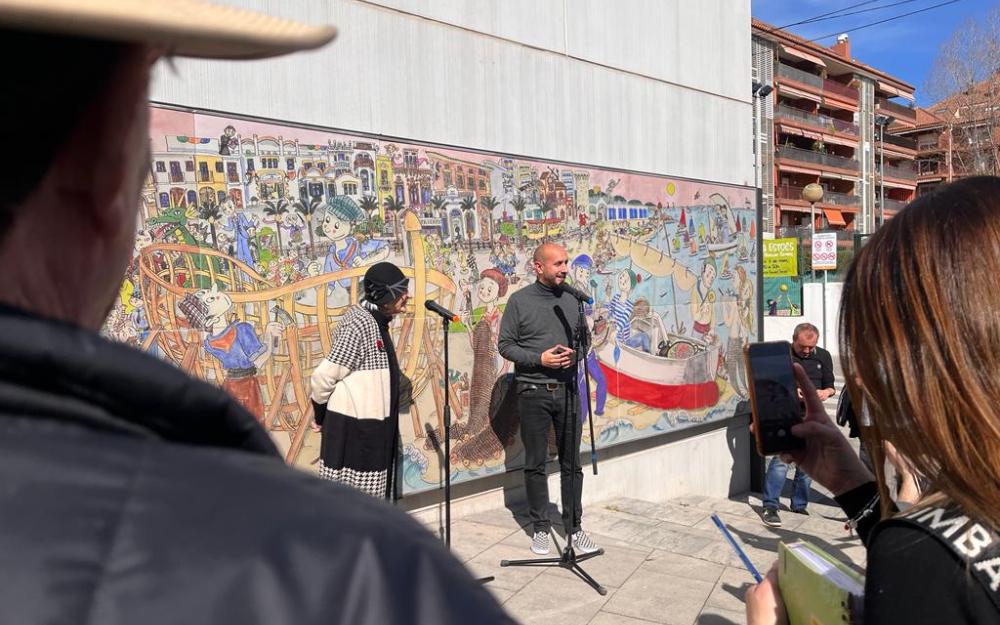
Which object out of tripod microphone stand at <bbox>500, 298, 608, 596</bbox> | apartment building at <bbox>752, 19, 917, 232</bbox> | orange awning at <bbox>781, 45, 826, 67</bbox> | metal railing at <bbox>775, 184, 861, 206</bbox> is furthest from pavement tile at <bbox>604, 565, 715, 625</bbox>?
orange awning at <bbox>781, 45, 826, 67</bbox>

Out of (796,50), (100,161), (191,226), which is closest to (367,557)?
(100,161)

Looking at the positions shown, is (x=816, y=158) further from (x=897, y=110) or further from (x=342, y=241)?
(x=342, y=241)

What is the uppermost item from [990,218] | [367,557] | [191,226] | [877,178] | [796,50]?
[796,50]

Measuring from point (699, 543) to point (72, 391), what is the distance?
617 cm

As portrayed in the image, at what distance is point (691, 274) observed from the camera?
777 centimetres

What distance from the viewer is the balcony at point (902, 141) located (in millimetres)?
65188

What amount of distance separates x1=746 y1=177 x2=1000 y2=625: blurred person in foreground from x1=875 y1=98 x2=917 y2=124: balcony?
72327mm

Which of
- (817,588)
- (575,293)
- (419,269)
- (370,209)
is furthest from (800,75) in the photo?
(817,588)

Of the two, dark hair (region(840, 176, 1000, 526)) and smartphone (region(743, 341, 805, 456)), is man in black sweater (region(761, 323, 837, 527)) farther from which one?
dark hair (region(840, 176, 1000, 526))

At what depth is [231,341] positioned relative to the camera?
4.39 m

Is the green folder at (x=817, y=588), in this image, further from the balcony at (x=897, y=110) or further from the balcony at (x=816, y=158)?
the balcony at (x=897, y=110)

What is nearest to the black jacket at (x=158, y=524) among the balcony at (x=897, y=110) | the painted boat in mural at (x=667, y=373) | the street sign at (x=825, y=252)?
the painted boat in mural at (x=667, y=373)

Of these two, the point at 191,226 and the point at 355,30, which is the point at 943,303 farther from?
the point at 355,30

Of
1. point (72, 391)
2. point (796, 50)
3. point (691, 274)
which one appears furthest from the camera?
point (796, 50)
